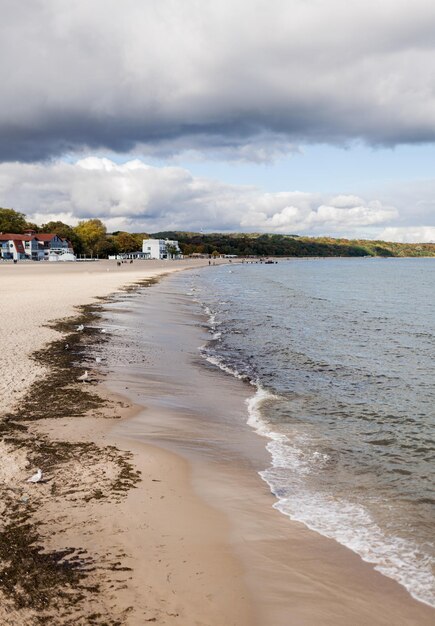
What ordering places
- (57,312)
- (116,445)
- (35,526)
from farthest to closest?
(57,312) < (116,445) < (35,526)

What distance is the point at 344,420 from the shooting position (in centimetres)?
1087

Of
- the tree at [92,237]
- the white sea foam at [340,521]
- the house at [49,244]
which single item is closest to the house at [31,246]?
the house at [49,244]

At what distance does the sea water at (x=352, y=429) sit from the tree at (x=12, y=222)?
508ft

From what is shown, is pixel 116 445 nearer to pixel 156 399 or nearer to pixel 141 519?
pixel 141 519

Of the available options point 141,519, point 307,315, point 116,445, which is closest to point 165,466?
point 116,445

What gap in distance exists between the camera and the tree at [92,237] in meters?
176

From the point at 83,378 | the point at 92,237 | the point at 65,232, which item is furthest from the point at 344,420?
the point at 92,237

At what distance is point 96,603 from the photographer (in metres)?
4.31

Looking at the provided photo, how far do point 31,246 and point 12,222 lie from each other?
20.3 m

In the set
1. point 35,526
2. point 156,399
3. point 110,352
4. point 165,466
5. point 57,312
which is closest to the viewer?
point 35,526

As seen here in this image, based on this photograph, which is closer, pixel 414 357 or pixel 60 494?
pixel 60 494

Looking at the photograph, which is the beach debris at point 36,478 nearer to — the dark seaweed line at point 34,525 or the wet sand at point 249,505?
the dark seaweed line at point 34,525

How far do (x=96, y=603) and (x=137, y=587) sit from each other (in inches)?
16.3

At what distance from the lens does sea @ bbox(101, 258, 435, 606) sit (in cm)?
622
